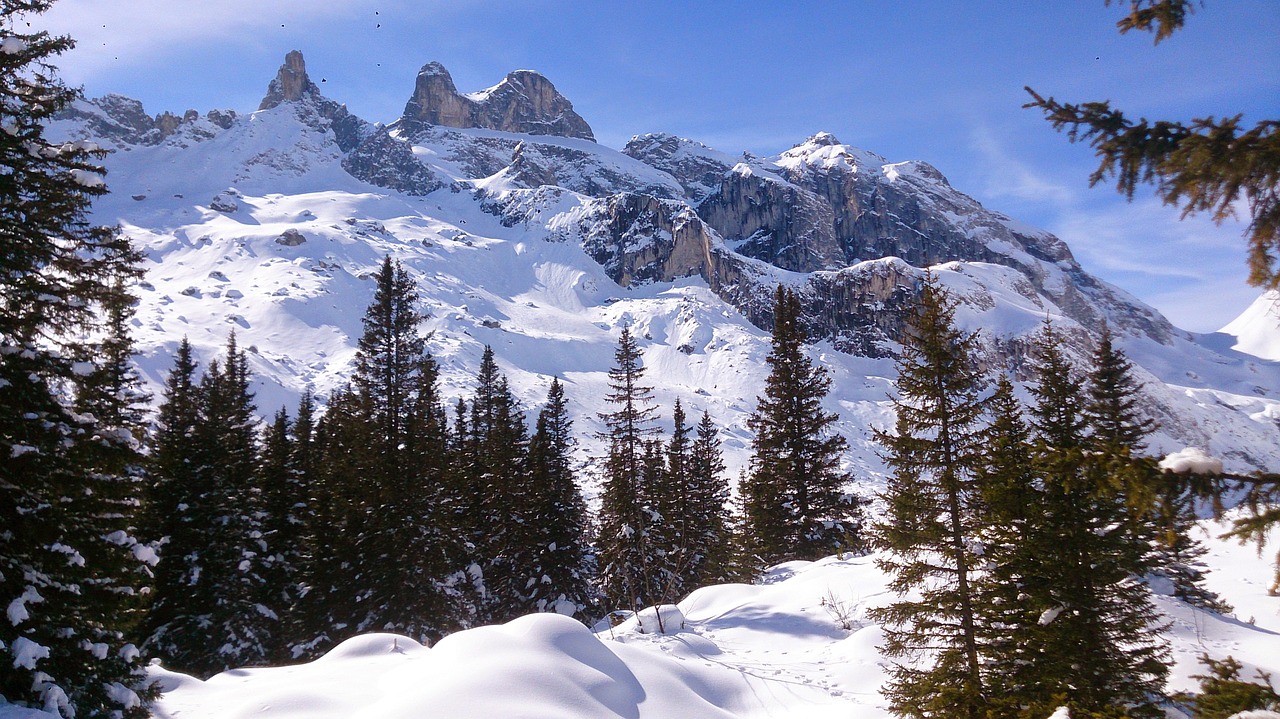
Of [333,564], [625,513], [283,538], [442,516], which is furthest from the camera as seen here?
[625,513]

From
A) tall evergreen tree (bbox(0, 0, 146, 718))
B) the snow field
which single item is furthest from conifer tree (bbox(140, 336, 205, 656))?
tall evergreen tree (bbox(0, 0, 146, 718))

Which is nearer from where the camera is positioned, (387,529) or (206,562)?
(206,562)

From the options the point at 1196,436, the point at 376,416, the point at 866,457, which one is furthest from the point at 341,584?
the point at 1196,436

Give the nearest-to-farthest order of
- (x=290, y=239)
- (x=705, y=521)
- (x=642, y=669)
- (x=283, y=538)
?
1. (x=642, y=669)
2. (x=283, y=538)
3. (x=705, y=521)
4. (x=290, y=239)

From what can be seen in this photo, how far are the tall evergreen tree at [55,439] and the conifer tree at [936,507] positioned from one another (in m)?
11.6

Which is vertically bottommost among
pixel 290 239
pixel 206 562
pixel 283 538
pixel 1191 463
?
pixel 206 562

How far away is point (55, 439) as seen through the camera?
923 centimetres

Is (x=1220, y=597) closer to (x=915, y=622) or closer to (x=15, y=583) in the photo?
(x=915, y=622)

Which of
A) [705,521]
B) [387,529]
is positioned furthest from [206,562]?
[705,521]

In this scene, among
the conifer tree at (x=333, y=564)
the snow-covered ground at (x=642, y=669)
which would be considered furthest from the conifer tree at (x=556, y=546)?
the snow-covered ground at (x=642, y=669)

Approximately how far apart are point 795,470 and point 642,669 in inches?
692

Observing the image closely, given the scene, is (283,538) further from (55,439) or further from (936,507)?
(936,507)

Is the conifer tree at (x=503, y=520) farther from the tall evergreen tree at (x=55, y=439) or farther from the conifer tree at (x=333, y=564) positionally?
the tall evergreen tree at (x=55, y=439)

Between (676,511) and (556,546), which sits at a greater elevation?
(676,511)
